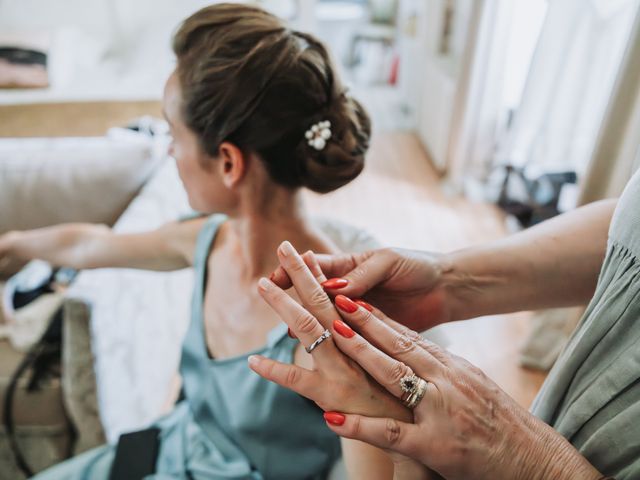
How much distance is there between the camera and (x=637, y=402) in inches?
20.1

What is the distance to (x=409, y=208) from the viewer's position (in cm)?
317

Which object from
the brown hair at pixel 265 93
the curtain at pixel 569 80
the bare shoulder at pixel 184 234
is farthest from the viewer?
the curtain at pixel 569 80

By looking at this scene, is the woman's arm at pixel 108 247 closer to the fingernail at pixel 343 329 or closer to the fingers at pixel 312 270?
the fingers at pixel 312 270

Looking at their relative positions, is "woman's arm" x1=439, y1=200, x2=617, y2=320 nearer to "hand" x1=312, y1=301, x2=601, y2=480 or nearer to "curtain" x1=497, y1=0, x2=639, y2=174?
"hand" x1=312, y1=301, x2=601, y2=480

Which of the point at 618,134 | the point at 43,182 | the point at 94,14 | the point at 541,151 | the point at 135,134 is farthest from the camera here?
the point at 94,14

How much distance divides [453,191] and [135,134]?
205 centimetres

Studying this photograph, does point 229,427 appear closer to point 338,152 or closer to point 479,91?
point 338,152

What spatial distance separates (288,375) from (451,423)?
0.18 m

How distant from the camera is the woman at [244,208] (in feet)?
3.03

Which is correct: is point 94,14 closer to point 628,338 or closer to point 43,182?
point 43,182

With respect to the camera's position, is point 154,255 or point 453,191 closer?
point 154,255

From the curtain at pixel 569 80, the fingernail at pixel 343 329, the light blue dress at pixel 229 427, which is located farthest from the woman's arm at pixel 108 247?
the curtain at pixel 569 80

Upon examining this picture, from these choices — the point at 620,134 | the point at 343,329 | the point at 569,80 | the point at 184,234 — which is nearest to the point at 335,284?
the point at 343,329

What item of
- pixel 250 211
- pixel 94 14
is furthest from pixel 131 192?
pixel 94 14
